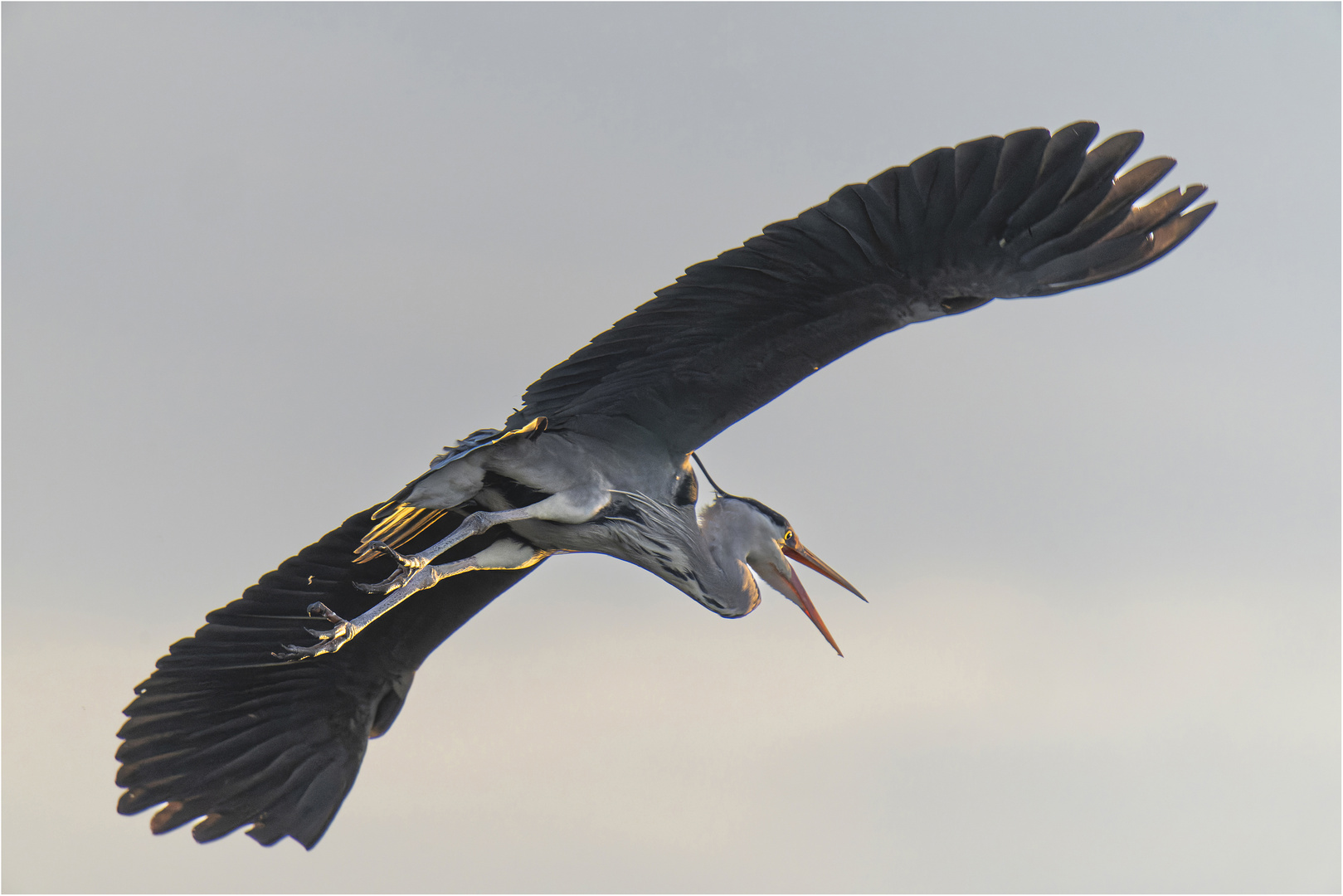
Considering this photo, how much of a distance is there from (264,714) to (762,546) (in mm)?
3387

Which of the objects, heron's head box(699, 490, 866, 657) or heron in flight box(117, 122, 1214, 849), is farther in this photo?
heron's head box(699, 490, 866, 657)

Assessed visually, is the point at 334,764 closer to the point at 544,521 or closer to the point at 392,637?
the point at 392,637

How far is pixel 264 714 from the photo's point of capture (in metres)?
8.18

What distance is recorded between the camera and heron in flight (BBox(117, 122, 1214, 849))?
5891 millimetres

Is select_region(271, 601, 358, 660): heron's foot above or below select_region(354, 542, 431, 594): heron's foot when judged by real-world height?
below

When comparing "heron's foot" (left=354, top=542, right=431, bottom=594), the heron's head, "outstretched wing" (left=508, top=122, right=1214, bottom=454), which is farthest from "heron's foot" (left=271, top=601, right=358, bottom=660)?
the heron's head

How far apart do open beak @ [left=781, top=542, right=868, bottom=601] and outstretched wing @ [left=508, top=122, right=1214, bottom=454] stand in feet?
7.07

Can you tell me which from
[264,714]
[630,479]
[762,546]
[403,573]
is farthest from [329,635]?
[762,546]

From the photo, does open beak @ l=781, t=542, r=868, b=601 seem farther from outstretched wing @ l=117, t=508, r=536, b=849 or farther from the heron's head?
outstretched wing @ l=117, t=508, r=536, b=849

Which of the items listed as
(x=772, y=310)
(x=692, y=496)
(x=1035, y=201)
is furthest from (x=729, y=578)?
(x=1035, y=201)

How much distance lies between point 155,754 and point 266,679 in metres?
0.78

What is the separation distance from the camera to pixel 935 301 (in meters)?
6.27

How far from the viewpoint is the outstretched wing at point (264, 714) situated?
790 cm

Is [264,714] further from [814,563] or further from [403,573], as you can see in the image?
[814,563]
